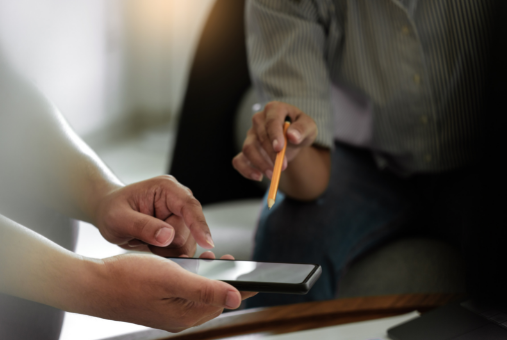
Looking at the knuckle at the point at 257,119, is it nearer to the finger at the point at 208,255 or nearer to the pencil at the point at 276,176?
the pencil at the point at 276,176

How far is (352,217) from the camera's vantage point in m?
0.50

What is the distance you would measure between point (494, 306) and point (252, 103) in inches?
16.8

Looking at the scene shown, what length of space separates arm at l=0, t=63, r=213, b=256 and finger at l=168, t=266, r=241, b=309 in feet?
0.18

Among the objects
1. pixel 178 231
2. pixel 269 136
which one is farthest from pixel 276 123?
pixel 178 231

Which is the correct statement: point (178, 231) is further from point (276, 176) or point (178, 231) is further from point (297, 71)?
point (297, 71)

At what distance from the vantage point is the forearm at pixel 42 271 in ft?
0.84

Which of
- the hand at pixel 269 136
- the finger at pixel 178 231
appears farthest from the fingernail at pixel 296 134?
the finger at pixel 178 231

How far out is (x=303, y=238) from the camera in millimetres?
480

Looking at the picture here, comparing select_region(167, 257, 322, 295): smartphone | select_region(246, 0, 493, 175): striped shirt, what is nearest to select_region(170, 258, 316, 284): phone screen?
select_region(167, 257, 322, 295): smartphone

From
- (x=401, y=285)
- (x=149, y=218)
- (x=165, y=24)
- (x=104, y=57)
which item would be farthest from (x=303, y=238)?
(x=165, y=24)

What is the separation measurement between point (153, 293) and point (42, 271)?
6cm

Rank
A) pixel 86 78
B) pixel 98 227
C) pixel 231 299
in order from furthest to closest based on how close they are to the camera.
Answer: pixel 86 78
pixel 98 227
pixel 231 299

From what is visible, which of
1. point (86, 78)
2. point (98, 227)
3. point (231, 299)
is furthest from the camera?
point (86, 78)

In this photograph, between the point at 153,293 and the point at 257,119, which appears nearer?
the point at 153,293
